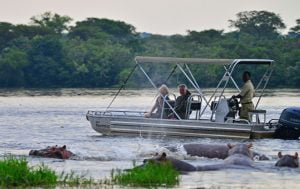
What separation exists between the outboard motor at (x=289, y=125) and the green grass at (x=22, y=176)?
424 inches

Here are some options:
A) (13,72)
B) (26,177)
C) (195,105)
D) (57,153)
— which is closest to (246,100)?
(195,105)

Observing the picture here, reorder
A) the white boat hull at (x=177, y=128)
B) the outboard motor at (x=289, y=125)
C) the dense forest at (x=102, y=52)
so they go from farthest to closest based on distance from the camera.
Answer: the dense forest at (x=102, y=52) < the white boat hull at (x=177, y=128) < the outboard motor at (x=289, y=125)

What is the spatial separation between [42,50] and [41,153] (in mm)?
78268

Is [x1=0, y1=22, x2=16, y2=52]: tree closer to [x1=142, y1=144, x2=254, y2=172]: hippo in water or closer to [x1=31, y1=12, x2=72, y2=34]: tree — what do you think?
[x1=31, y1=12, x2=72, y2=34]: tree

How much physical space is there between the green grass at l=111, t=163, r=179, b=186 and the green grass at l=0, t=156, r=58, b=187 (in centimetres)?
123

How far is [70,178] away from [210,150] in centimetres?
645

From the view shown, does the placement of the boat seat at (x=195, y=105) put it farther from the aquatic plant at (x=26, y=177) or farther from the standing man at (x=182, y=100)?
the aquatic plant at (x=26, y=177)

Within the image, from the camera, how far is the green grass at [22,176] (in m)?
20.5

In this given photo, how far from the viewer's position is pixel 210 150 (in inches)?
1051

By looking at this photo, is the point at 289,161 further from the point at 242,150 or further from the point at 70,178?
the point at 70,178

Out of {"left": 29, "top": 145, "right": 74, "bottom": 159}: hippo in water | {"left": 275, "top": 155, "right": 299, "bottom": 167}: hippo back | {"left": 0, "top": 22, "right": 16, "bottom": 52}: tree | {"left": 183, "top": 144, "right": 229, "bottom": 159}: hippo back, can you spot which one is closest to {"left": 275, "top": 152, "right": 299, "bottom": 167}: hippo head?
{"left": 275, "top": 155, "right": 299, "bottom": 167}: hippo back

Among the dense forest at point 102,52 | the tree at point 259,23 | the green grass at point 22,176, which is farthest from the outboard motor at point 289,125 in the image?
the tree at point 259,23

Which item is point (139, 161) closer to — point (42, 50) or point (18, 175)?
point (18, 175)

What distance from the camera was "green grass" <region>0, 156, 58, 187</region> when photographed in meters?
20.5
